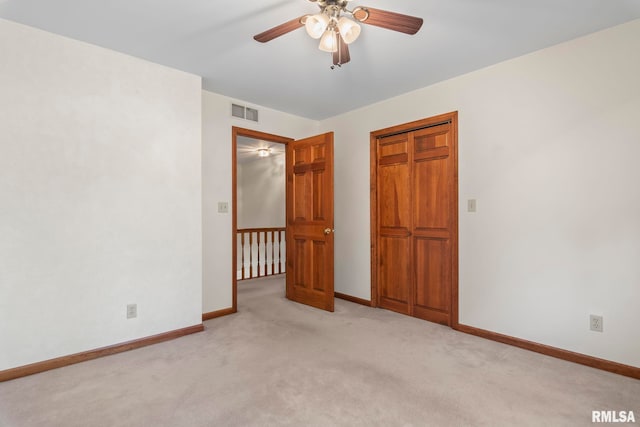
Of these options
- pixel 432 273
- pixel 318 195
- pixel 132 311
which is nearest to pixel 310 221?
pixel 318 195

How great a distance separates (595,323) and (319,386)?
2140 mm

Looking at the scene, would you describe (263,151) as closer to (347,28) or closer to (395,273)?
(395,273)

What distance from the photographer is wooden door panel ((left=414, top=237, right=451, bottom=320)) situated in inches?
128

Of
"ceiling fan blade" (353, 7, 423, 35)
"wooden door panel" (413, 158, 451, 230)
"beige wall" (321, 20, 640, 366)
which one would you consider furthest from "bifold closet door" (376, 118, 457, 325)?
"ceiling fan blade" (353, 7, 423, 35)

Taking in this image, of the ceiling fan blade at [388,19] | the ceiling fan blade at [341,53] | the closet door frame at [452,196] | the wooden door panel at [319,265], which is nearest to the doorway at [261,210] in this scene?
the wooden door panel at [319,265]

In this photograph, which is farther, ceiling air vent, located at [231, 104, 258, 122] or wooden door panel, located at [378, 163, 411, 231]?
ceiling air vent, located at [231, 104, 258, 122]

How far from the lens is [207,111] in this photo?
3.50 m

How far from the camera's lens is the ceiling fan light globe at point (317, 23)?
1764 mm

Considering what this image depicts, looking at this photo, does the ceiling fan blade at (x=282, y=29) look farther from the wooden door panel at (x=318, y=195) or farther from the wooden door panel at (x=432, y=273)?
the wooden door panel at (x=432, y=273)

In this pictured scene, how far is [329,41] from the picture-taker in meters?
1.97

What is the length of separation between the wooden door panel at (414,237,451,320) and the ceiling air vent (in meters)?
2.50

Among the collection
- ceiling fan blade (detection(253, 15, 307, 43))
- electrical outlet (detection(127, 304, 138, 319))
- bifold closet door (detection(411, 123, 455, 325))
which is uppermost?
ceiling fan blade (detection(253, 15, 307, 43))

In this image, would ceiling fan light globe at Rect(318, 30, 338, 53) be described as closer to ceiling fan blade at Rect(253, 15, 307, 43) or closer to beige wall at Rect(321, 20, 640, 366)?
ceiling fan blade at Rect(253, 15, 307, 43)

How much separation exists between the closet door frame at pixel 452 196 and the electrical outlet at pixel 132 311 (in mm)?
2583
